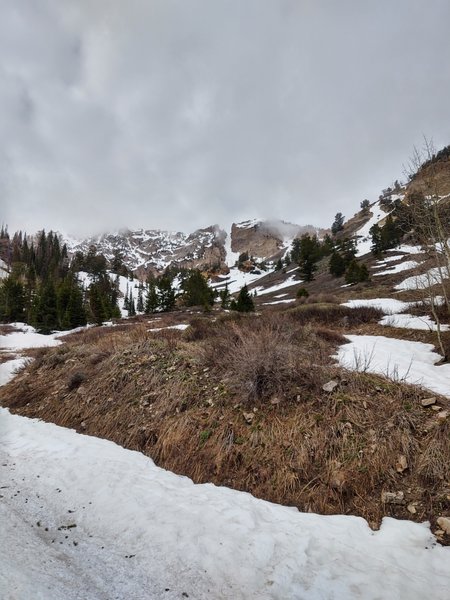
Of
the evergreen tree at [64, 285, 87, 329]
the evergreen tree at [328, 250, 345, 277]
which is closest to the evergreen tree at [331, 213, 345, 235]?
the evergreen tree at [328, 250, 345, 277]

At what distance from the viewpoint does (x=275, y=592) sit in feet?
8.72

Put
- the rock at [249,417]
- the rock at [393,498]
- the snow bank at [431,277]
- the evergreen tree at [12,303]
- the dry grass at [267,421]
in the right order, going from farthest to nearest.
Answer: the evergreen tree at [12,303]
the snow bank at [431,277]
the rock at [249,417]
the dry grass at [267,421]
the rock at [393,498]

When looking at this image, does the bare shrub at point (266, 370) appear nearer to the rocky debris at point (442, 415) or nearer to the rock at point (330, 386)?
the rock at point (330, 386)

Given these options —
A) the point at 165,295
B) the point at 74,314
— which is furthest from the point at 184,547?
the point at 165,295

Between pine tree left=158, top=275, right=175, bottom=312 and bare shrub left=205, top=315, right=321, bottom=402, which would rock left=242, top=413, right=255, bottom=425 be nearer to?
bare shrub left=205, top=315, right=321, bottom=402

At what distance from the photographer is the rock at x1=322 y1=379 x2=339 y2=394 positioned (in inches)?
215

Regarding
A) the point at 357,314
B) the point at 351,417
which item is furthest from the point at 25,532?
the point at 357,314

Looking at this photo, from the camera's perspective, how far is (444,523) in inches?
129

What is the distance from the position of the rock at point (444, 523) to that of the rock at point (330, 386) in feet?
7.53

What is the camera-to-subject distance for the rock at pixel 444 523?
10.6ft

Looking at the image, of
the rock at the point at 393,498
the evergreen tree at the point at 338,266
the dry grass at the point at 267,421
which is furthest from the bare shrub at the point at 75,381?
the evergreen tree at the point at 338,266

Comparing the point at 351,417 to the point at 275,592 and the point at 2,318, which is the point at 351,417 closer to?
the point at 275,592

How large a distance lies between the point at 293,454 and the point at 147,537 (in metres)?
2.26

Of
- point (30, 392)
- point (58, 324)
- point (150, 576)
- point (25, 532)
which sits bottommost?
point (150, 576)
